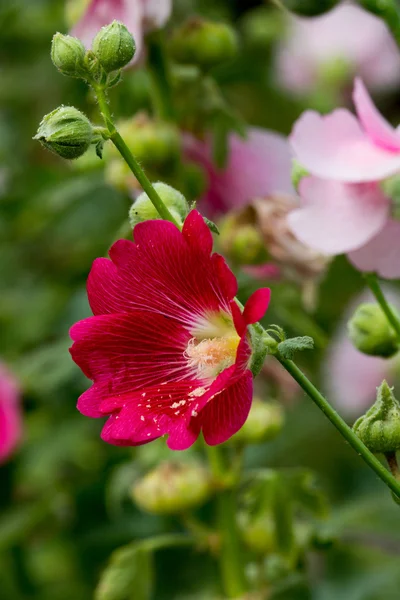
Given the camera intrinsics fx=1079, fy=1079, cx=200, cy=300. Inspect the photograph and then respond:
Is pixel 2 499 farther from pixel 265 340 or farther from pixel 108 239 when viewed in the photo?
pixel 265 340

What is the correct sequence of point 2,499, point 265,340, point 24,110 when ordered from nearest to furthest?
point 265,340 < point 2,499 < point 24,110

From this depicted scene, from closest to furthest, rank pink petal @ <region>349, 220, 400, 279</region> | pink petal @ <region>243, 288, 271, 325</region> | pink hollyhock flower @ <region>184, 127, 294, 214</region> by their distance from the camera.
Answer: pink petal @ <region>243, 288, 271, 325</region> → pink petal @ <region>349, 220, 400, 279</region> → pink hollyhock flower @ <region>184, 127, 294, 214</region>

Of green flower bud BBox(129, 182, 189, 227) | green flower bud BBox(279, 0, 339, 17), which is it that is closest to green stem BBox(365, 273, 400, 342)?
green flower bud BBox(129, 182, 189, 227)

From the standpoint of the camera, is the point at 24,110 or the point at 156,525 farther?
the point at 24,110

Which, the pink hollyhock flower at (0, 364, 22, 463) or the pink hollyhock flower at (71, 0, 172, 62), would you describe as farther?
the pink hollyhock flower at (0, 364, 22, 463)

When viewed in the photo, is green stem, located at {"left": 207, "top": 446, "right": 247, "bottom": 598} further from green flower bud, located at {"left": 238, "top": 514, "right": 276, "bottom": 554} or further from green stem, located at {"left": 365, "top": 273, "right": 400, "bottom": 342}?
green stem, located at {"left": 365, "top": 273, "right": 400, "bottom": 342}

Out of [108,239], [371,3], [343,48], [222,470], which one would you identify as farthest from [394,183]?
[343,48]
